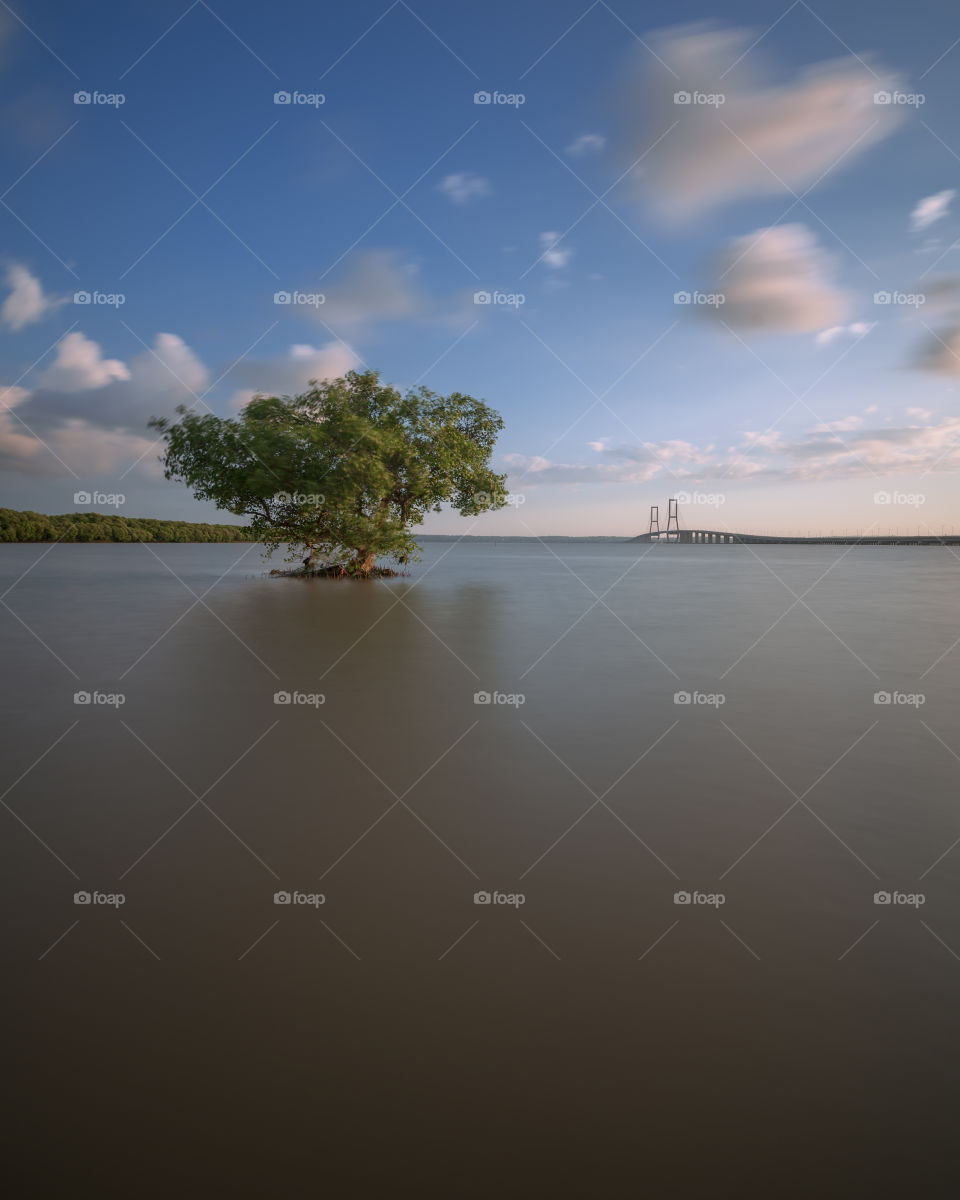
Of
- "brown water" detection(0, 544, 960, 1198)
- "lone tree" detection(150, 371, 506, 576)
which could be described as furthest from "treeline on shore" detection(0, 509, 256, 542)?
"brown water" detection(0, 544, 960, 1198)

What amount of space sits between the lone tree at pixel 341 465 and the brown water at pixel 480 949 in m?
21.1

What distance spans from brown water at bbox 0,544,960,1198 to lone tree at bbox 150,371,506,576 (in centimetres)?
2114

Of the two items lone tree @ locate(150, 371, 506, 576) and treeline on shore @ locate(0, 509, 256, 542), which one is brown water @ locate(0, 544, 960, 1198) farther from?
treeline on shore @ locate(0, 509, 256, 542)

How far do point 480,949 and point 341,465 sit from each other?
87.0ft

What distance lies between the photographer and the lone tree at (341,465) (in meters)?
29.3

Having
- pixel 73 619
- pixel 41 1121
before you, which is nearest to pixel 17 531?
pixel 73 619

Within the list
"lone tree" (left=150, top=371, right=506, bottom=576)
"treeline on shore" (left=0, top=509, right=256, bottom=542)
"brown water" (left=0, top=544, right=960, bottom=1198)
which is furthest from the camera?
"treeline on shore" (left=0, top=509, right=256, bottom=542)

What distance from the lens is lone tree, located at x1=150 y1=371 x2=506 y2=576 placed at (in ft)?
96.2

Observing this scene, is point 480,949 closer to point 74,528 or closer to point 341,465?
point 341,465

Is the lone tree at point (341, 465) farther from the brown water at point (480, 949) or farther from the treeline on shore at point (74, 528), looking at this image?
the treeline on shore at point (74, 528)

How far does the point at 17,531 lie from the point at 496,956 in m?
129

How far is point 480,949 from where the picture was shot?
3.85 m

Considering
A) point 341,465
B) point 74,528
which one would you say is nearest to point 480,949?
point 341,465

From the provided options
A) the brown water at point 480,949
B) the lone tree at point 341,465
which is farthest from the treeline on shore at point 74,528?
the brown water at point 480,949
